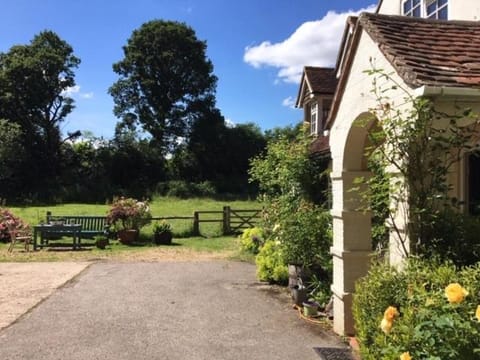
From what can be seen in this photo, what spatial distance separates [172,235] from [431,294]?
1737 centimetres

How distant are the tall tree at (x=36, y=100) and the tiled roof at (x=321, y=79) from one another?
31025mm

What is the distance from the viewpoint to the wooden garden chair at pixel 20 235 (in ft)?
54.7

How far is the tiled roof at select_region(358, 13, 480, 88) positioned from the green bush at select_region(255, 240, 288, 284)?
5.63 meters

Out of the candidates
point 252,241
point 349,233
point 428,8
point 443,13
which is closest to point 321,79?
point 428,8

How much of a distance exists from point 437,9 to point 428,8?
1.55 feet

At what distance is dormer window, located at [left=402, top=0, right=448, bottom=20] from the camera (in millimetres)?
10602

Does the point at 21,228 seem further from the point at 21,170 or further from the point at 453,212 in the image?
the point at 21,170

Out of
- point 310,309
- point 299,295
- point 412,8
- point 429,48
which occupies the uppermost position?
point 412,8

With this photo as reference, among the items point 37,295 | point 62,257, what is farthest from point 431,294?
point 62,257

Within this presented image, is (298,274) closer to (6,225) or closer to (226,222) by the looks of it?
(226,222)

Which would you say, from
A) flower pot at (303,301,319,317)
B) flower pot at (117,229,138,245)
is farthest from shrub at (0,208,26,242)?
flower pot at (303,301,319,317)

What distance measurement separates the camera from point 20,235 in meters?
17.7

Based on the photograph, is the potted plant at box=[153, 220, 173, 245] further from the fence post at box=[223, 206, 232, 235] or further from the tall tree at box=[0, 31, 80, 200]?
the tall tree at box=[0, 31, 80, 200]

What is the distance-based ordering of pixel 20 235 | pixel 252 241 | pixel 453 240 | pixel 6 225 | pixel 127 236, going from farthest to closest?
pixel 127 236, pixel 6 225, pixel 20 235, pixel 252 241, pixel 453 240
